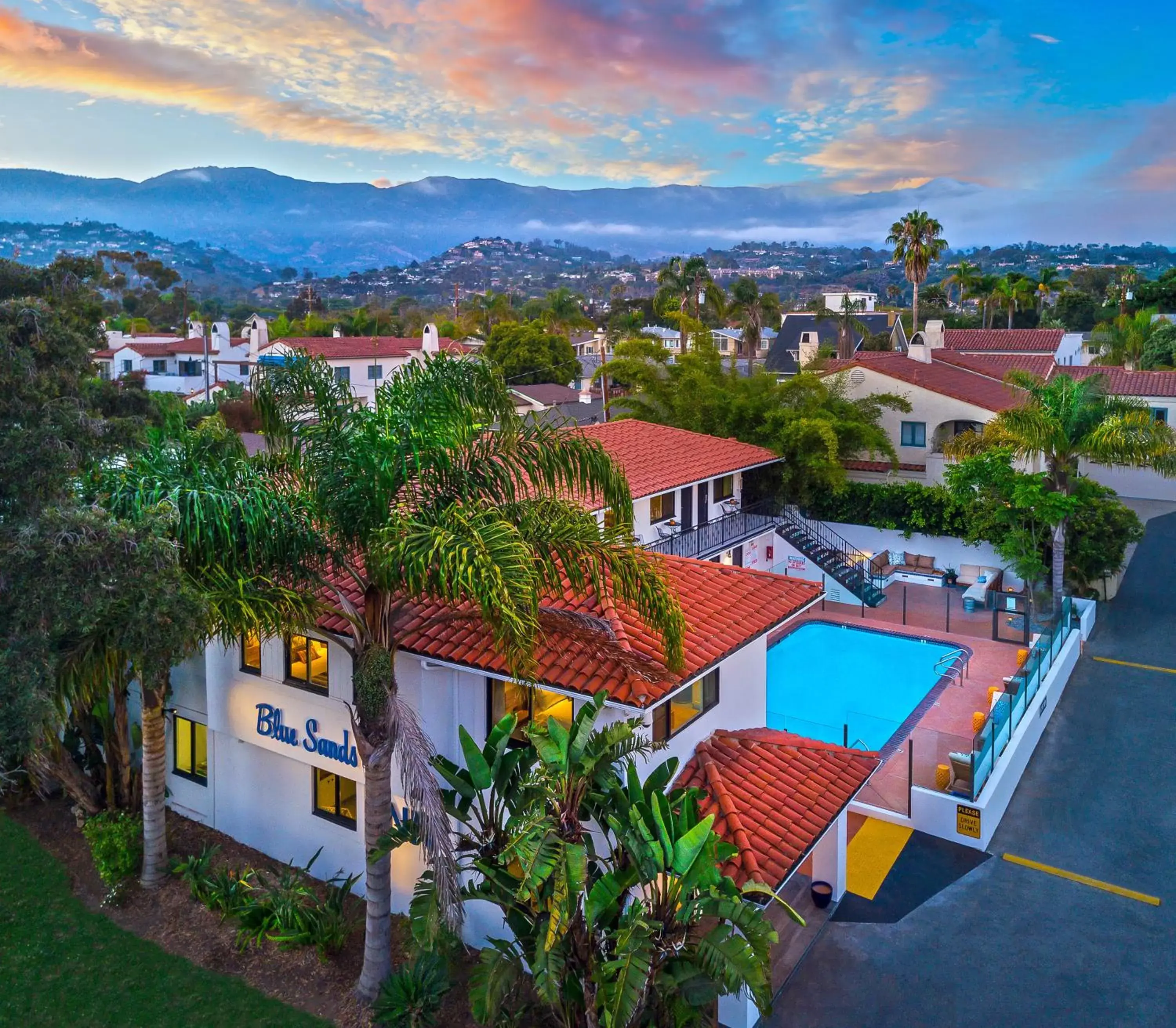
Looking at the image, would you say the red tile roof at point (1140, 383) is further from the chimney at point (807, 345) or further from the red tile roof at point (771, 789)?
the red tile roof at point (771, 789)

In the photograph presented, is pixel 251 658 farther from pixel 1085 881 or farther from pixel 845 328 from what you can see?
pixel 845 328

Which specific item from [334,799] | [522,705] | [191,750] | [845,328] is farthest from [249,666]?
[845,328]

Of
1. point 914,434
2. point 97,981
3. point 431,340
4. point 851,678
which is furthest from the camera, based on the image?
point 431,340

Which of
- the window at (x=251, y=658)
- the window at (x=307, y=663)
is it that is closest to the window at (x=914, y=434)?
the window at (x=307, y=663)

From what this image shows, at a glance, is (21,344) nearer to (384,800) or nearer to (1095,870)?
(384,800)

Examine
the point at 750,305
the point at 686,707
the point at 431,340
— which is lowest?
the point at 686,707

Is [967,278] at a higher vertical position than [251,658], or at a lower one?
higher
